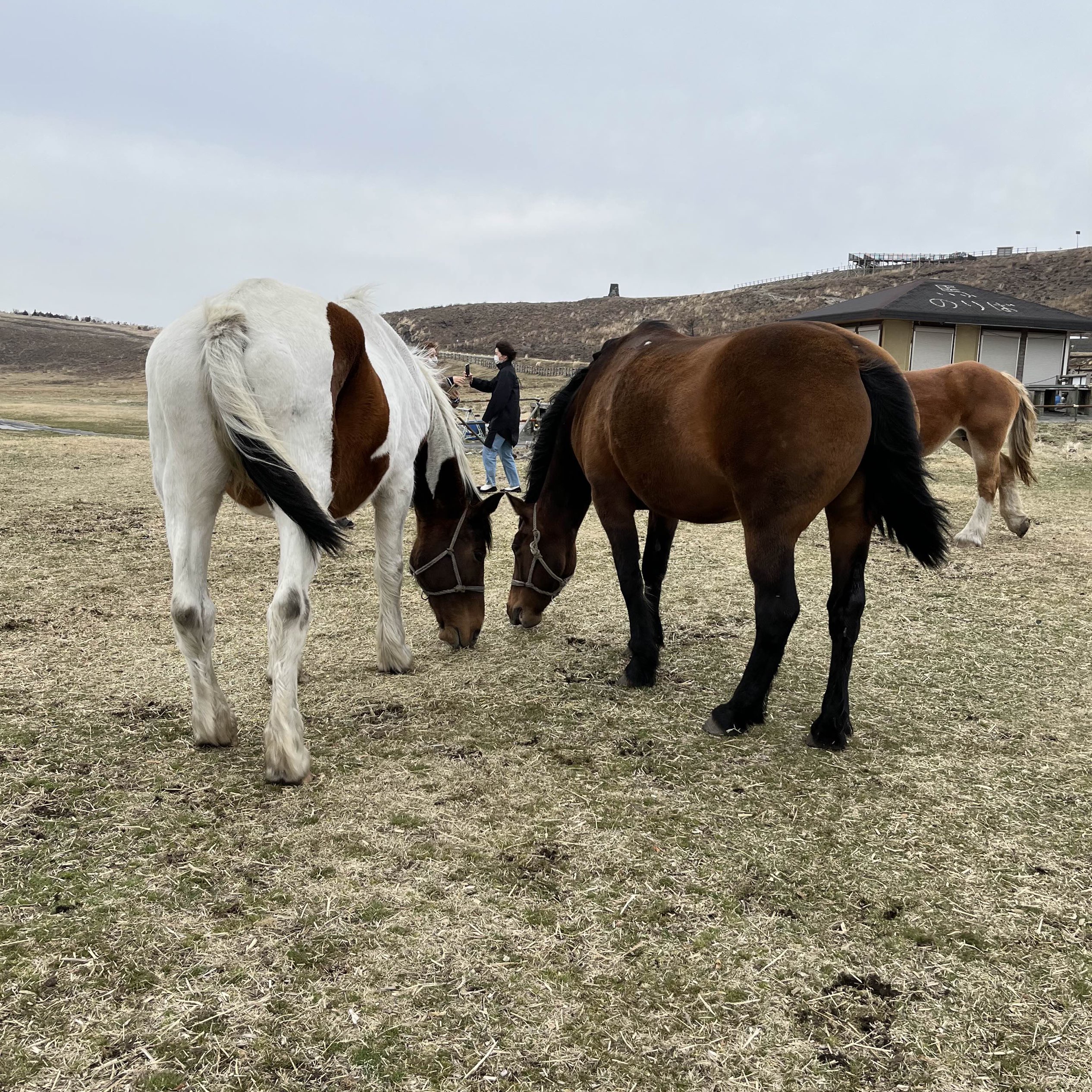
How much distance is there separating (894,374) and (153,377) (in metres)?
3.16

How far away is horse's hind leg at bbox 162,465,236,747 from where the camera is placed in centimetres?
309

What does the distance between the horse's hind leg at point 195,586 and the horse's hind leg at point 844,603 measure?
2.77 meters

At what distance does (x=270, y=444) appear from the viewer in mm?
2871

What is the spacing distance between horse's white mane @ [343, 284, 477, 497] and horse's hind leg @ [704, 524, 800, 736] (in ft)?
6.09

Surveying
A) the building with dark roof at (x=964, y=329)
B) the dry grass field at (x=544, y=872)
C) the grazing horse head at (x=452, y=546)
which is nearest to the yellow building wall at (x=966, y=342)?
the building with dark roof at (x=964, y=329)

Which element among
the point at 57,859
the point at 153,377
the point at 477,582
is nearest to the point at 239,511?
the point at 477,582

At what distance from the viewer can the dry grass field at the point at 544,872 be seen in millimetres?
1847

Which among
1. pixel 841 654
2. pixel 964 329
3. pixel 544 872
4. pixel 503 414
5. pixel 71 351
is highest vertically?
pixel 71 351

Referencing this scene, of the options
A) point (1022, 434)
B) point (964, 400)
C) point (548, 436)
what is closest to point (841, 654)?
point (548, 436)

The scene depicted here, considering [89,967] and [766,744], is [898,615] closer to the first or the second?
[766,744]

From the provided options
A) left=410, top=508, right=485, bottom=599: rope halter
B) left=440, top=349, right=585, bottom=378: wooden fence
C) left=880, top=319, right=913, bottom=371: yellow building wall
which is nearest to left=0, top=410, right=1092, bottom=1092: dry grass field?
left=410, top=508, right=485, bottom=599: rope halter

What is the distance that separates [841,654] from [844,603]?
241 mm

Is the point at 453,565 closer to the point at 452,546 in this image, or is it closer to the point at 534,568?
the point at 452,546

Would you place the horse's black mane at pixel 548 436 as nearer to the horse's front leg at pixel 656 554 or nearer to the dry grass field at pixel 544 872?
the horse's front leg at pixel 656 554
